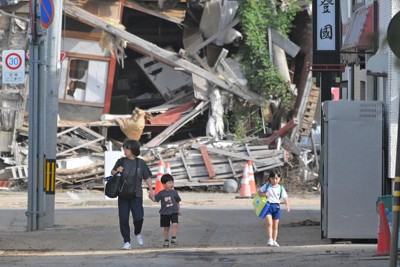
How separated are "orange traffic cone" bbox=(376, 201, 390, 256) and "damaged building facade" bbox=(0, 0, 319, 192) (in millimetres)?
15289

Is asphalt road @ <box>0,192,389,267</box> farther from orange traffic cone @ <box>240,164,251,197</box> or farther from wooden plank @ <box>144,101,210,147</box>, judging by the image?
wooden plank @ <box>144,101,210,147</box>

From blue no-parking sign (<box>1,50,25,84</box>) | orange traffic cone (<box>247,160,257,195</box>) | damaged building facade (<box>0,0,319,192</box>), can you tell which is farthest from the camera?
damaged building facade (<box>0,0,319,192</box>)

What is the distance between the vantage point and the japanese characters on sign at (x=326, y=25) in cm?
1722

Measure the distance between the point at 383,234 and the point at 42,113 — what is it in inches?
257

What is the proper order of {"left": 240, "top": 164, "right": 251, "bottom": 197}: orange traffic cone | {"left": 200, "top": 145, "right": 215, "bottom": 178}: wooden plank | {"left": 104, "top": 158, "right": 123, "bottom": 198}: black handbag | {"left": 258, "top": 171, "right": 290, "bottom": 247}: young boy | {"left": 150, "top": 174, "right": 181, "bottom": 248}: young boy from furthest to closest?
{"left": 200, "top": 145, "right": 215, "bottom": 178}: wooden plank → {"left": 240, "top": 164, "right": 251, "bottom": 197}: orange traffic cone → {"left": 258, "top": 171, "right": 290, "bottom": 247}: young boy → {"left": 150, "top": 174, "right": 181, "bottom": 248}: young boy → {"left": 104, "top": 158, "right": 123, "bottom": 198}: black handbag

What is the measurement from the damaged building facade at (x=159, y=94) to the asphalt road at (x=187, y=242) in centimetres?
547

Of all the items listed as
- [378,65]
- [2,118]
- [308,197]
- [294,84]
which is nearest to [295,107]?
[294,84]

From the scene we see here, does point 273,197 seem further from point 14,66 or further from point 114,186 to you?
point 14,66

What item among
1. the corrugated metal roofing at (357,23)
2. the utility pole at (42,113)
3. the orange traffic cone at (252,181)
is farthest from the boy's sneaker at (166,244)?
the orange traffic cone at (252,181)

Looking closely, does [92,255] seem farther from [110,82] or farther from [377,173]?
[110,82]

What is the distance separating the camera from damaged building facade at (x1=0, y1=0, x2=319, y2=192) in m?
28.8

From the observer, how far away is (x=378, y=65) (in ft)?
50.6

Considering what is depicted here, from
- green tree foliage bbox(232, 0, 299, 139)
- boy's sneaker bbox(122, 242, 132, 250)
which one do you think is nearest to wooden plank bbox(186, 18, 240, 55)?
green tree foliage bbox(232, 0, 299, 139)

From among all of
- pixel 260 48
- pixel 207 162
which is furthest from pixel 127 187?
pixel 260 48
